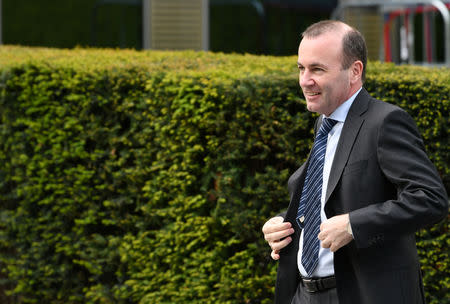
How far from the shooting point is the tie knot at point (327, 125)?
2.82 metres

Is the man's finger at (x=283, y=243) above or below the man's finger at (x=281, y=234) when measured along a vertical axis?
below

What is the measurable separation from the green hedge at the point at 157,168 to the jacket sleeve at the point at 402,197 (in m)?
1.71

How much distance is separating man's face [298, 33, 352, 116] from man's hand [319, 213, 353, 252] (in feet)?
1.45

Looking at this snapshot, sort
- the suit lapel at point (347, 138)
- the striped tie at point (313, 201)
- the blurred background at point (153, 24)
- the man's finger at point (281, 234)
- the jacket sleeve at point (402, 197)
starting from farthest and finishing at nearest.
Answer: the blurred background at point (153, 24), the man's finger at point (281, 234), the striped tie at point (313, 201), the suit lapel at point (347, 138), the jacket sleeve at point (402, 197)

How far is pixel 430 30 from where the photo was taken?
1273cm

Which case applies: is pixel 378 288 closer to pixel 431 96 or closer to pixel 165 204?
pixel 431 96

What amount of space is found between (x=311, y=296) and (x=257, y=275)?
1.72 meters

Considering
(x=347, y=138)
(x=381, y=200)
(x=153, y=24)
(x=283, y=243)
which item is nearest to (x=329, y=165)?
(x=347, y=138)

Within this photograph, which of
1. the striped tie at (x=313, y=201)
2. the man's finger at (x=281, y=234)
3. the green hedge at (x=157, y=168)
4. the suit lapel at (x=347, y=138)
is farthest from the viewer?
the green hedge at (x=157, y=168)

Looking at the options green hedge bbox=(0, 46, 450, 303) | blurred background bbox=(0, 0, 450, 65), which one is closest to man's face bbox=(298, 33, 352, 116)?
green hedge bbox=(0, 46, 450, 303)

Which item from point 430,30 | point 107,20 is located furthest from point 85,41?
point 430,30

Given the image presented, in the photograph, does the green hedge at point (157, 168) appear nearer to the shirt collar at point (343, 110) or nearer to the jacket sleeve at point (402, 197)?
the shirt collar at point (343, 110)

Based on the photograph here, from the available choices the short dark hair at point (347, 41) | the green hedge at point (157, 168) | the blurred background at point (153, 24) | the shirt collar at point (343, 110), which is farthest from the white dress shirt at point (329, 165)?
the blurred background at point (153, 24)

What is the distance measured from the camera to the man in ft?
8.22
